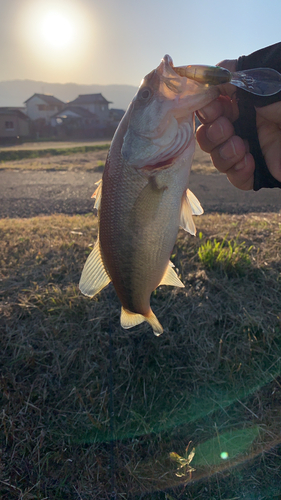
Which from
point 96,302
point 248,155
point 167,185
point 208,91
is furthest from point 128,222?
point 96,302

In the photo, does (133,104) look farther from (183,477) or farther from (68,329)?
(183,477)

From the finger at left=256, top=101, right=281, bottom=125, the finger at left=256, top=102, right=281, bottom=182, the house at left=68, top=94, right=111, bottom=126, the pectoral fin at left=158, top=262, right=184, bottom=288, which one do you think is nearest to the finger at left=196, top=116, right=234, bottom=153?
the finger at left=256, top=101, right=281, bottom=125

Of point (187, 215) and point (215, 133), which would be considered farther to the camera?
point (215, 133)

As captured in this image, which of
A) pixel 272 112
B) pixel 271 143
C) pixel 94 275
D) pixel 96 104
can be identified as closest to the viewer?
pixel 94 275

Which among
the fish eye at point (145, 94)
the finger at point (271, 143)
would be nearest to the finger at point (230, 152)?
the finger at point (271, 143)

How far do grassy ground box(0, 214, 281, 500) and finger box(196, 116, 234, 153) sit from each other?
1.32 metres

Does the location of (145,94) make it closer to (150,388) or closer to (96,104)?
(150,388)

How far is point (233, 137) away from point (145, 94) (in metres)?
0.91

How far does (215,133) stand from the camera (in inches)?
92.0

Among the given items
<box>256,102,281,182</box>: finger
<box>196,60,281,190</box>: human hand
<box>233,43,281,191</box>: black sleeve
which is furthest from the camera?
<box>256,102,281,182</box>: finger

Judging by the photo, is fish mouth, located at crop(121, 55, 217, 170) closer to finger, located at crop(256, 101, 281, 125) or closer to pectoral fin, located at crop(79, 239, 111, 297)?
pectoral fin, located at crop(79, 239, 111, 297)

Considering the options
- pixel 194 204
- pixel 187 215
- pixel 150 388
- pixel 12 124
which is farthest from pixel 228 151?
pixel 12 124

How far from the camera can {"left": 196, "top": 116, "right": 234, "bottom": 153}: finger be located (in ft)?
7.59

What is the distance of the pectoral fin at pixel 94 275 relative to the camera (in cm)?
188
